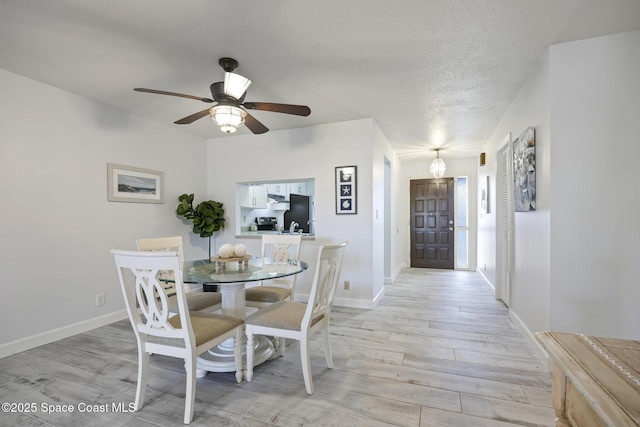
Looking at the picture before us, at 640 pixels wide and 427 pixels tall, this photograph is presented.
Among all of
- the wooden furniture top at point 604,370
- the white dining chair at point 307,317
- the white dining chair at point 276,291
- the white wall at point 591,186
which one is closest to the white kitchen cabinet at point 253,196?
the white dining chair at point 276,291

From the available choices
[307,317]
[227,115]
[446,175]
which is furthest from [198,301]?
[446,175]

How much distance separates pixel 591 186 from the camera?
2.03 metres

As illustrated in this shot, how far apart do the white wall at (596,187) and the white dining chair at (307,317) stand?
164cm

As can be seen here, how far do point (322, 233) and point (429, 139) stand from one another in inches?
96.1

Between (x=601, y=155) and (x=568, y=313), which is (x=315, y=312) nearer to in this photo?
(x=568, y=313)

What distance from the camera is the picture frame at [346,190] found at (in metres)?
3.70

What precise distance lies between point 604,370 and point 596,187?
2023 millimetres

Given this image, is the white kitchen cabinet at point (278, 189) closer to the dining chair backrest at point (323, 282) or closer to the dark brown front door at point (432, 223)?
the dark brown front door at point (432, 223)

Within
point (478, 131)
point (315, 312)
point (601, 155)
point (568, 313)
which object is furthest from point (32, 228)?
point (478, 131)

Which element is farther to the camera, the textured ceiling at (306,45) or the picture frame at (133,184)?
the picture frame at (133,184)

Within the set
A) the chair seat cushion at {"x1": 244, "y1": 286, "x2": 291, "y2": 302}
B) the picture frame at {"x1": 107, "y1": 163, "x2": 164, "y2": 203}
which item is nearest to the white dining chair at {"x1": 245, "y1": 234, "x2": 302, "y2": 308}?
the chair seat cushion at {"x1": 244, "y1": 286, "x2": 291, "y2": 302}

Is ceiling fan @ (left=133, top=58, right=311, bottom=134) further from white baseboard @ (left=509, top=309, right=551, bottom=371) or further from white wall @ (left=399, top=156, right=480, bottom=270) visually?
white wall @ (left=399, top=156, right=480, bottom=270)

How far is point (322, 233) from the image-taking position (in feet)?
12.8

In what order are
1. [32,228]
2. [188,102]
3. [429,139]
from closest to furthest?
[32,228], [188,102], [429,139]
